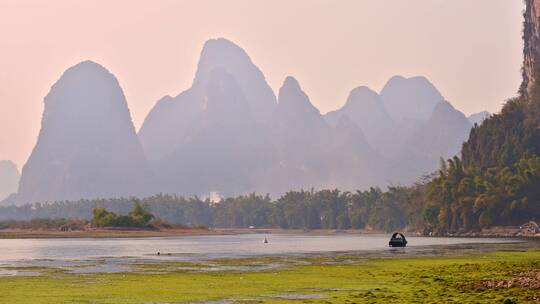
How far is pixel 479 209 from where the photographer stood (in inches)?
6964

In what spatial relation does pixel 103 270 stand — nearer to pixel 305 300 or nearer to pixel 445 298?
pixel 305 300

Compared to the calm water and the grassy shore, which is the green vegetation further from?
the grassy shore

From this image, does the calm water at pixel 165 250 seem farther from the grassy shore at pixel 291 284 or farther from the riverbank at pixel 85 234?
the riverbank at pixel 85 234

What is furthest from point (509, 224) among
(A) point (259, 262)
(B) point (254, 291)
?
(B) point (254, 291)

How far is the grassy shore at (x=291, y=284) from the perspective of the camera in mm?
37031

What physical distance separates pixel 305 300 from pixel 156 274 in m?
18.9

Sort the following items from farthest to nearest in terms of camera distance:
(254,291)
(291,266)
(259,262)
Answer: (259,262), (291,266), (254,291)

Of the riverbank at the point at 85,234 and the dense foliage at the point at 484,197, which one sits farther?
the riverbank at the point at 85,234

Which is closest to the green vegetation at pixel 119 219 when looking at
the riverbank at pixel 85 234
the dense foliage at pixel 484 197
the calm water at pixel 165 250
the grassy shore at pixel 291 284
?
the riverbank at pixel 85 234

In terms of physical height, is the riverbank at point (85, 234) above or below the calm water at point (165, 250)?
above

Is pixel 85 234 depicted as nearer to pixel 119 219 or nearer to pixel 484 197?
pixel 119 219

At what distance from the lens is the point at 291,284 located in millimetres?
45281

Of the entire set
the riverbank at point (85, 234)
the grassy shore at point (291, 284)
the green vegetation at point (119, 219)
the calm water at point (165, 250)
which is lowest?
the grassy shore at point (291, 284)

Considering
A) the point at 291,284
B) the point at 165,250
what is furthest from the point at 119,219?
the point at 291,284
